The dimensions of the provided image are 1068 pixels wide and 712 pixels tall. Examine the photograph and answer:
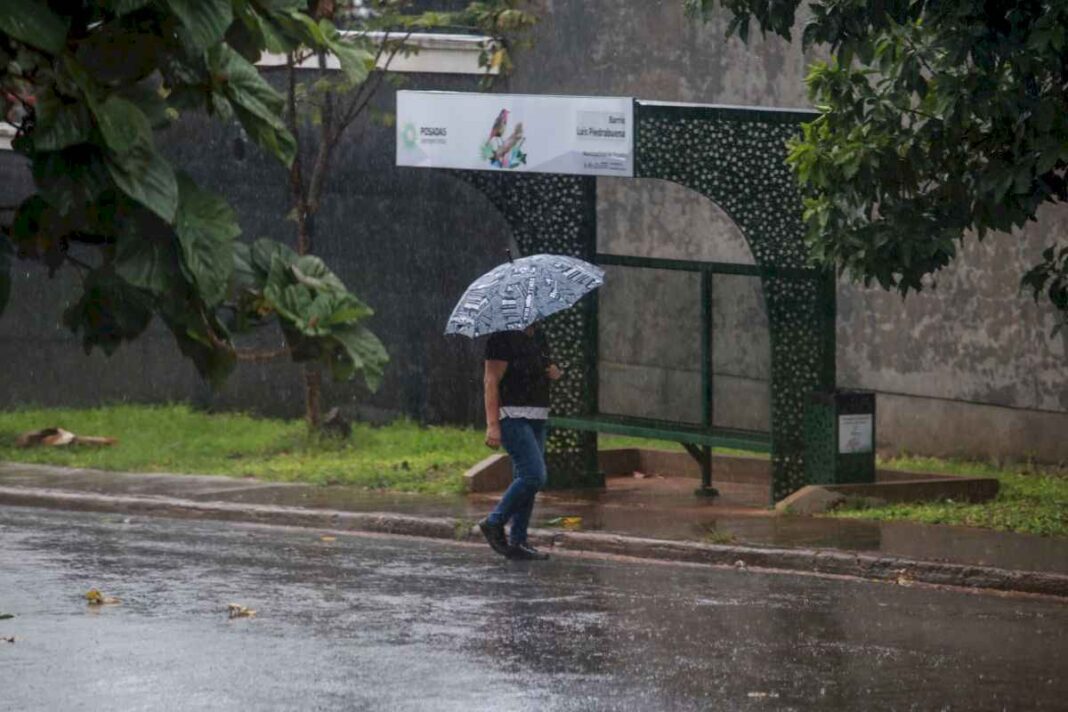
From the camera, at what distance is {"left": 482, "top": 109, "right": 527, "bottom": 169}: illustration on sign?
14.8 m

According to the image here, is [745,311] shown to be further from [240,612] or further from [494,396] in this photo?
[240,612]

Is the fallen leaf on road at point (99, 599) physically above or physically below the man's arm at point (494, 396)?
below

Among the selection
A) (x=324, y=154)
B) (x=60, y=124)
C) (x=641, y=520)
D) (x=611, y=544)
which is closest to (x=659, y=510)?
(x=641, y=520)

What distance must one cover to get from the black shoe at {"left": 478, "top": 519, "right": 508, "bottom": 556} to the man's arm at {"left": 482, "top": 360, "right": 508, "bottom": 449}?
557 millimetres

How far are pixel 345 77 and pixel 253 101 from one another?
47.5 ft

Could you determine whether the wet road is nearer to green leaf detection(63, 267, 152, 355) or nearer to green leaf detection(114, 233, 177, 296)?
green leaf detection(63, 267, 152, 355)

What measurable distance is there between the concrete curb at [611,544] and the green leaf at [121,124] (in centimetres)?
869

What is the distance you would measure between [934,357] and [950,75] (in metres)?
5.48

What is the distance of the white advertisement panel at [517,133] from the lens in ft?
47.8

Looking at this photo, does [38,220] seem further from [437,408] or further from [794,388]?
[437,408]

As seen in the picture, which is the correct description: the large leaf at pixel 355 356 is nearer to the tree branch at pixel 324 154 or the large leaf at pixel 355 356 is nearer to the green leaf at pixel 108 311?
the green leaf at pixel 108 311

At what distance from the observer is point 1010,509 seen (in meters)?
14.0

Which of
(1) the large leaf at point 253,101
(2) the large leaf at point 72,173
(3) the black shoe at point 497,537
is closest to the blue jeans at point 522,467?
(3) the black shoe at point 497,537

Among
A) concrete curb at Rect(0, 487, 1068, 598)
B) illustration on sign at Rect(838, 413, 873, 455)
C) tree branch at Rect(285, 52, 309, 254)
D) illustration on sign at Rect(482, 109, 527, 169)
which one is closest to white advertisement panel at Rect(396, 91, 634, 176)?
illustration on sign at Rect(482, 109, 527, 169)
